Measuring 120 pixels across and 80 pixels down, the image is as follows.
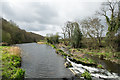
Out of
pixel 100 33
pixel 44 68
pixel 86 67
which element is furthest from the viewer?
pixel 100 33

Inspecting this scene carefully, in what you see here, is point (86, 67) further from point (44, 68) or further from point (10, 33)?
point (10, 33)

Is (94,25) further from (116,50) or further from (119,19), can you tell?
(116,50)

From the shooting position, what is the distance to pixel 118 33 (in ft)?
50.0

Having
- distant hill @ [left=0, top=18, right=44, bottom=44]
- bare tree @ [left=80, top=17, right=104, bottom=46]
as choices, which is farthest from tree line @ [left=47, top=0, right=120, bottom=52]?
distant hill @ [left=0, top=18, right=44, bottom=44]

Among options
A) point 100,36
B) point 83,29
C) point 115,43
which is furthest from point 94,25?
point 115,43

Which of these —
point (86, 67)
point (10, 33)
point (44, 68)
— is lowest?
point (86, 67)

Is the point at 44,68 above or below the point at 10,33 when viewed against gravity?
below

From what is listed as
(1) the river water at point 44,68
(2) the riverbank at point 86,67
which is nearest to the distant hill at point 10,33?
(1) the river water at point 44,68

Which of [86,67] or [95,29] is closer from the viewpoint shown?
[86,67]

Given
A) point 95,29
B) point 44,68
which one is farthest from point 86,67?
point 95,29

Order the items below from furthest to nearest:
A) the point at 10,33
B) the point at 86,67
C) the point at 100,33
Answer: the point at 10,33, the point at 100,33, the point at 86,67

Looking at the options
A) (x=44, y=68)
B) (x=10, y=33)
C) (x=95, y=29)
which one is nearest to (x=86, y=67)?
(x=44, y=68)

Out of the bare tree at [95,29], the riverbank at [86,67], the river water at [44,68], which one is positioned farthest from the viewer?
the bare tree at [95,29]

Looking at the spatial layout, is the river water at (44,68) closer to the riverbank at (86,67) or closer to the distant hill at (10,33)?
the riverbank at (86,67)
